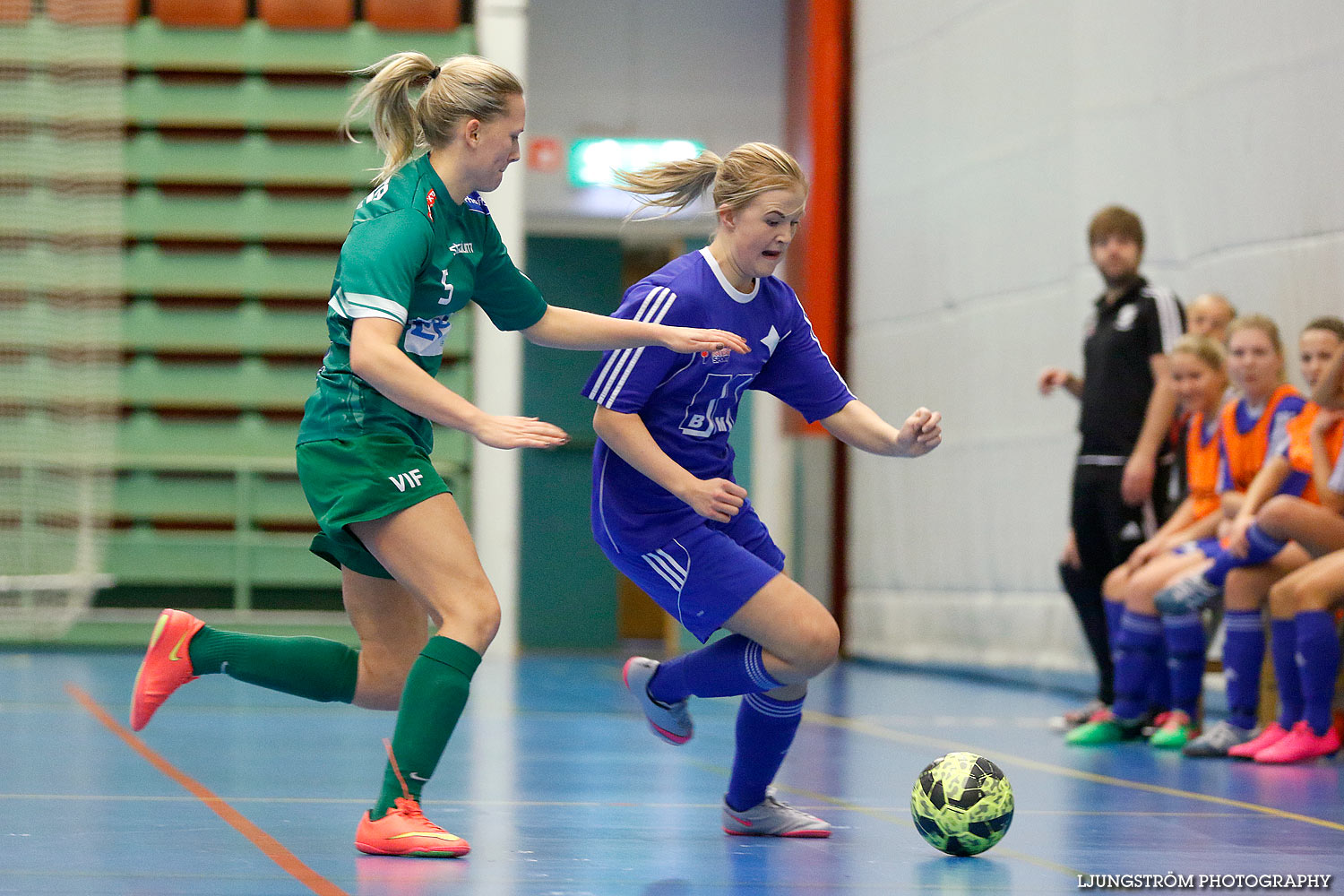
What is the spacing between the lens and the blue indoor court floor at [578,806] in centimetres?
282

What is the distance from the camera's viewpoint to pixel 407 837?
116 inches

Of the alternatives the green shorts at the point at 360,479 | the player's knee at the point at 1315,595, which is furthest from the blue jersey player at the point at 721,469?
the player's knee at the point at 1315,595

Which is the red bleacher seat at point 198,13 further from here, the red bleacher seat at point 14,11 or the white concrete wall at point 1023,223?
the white concrete wall at point 1023,223

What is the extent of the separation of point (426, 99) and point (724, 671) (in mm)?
1336

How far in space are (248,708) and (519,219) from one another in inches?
195

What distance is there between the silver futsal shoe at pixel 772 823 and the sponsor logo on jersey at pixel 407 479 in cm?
103

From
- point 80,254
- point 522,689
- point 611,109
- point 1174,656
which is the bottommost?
point 522,689

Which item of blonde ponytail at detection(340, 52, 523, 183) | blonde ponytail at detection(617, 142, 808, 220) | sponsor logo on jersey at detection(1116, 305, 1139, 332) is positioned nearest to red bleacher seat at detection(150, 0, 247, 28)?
sponsor logo on jersey at detection(1116, 305, 1139, 332)

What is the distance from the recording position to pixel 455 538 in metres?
3.03

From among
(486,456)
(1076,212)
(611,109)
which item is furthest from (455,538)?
(611,109)

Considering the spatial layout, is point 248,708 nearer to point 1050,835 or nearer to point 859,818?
point 859,818

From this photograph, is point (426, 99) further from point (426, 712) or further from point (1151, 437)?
point (1151, 437)

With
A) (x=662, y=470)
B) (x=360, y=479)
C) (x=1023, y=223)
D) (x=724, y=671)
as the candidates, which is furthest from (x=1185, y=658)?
(x=1023, y=223)

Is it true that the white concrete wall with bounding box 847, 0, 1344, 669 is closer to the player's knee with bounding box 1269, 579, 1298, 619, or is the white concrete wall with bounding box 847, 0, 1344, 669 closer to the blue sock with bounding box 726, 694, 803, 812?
the player's knee with bounding box 1269, 579, 1298, 619
